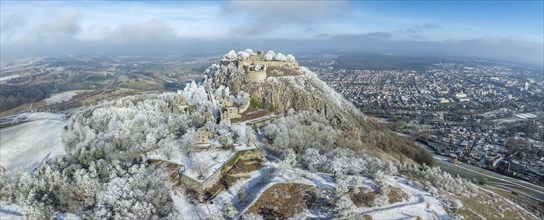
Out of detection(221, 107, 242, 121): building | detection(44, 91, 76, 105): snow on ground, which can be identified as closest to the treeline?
detection(44, 91, 76, 105): snow on ground

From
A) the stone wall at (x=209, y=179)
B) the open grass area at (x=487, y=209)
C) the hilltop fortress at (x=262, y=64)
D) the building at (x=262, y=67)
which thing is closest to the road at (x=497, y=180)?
the open grass area at (x=487, y=209)

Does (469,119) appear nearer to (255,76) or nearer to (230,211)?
(255,76)

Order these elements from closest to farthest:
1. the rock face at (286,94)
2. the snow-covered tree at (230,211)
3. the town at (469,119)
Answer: the snow-covered tree at (230,211)
the rock face at (286,94)
the town at (469,119)

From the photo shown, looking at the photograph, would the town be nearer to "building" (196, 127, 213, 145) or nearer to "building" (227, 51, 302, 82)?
"building" (227, 51, 302, 82)

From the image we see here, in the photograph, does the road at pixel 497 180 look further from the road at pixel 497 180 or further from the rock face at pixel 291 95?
the rock face at pixel 291 95

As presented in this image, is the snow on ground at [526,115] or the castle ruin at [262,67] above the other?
the castle ruin at [262,67]

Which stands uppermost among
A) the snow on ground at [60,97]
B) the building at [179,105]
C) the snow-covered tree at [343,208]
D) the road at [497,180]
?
the building at [179,105]

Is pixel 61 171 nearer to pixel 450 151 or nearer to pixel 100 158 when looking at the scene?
pixel 100 158
